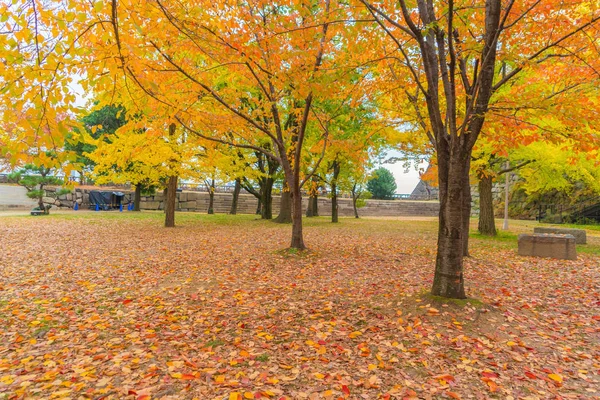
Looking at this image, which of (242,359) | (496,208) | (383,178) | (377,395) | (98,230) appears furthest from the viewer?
(383,178)

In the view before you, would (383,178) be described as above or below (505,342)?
above

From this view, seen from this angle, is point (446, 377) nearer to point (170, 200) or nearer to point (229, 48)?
point (229, 48)

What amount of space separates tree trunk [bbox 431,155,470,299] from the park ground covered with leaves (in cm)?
25

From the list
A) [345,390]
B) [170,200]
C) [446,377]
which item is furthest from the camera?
[170,200]

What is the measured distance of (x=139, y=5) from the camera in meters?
4.68

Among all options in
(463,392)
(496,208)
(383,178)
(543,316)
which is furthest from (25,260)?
(383,178)

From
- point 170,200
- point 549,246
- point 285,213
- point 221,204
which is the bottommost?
point 549,246

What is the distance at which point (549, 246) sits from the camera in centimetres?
873

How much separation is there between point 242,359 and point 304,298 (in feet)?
6.45

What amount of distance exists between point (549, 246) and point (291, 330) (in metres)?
7.89

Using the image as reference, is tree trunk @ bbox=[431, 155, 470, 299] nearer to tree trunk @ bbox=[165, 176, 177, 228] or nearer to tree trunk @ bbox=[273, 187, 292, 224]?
tree trunk @ bbox=[165, 176, 177, 228]

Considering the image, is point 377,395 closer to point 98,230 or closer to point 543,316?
point 543,316

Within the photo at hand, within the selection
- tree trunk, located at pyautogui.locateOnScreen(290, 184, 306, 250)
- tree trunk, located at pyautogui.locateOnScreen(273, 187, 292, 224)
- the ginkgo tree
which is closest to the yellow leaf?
the ginkgo tree

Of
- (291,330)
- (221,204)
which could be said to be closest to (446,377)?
(291,330)
